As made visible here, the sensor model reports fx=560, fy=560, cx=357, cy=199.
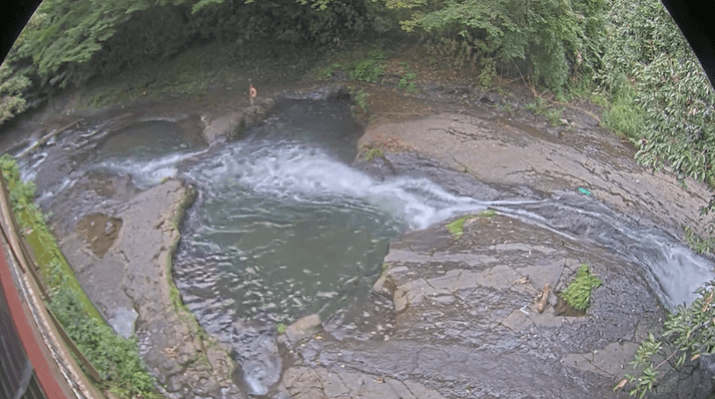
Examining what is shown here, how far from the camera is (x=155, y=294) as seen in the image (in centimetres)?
765

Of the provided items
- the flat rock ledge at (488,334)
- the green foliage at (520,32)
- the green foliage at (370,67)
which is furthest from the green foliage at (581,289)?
the green foliage at (370,67)

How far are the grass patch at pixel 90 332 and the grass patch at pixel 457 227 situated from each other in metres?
4.76

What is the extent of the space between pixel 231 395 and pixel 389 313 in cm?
232

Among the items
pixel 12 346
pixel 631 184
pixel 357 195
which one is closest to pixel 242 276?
Result: pixel 357 195

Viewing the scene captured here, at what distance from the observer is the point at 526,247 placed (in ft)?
27.5

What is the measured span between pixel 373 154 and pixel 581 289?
4.67 meters

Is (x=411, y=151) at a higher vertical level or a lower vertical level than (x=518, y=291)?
higher

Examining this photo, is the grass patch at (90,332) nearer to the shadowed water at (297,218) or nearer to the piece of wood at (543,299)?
the shadowed water at (297,218)

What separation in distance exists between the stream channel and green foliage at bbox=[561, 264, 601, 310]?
38.6 inches

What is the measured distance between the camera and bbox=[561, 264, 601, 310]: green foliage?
7.38m

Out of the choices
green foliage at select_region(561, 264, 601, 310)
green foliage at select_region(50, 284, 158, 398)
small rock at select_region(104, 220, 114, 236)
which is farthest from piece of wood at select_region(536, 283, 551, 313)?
small rock at select_region(104, 220, 114, 236)

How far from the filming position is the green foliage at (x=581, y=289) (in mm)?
7383

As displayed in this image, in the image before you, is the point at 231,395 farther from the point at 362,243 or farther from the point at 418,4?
the point at 418,4

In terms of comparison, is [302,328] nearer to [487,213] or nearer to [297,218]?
[297,218]
